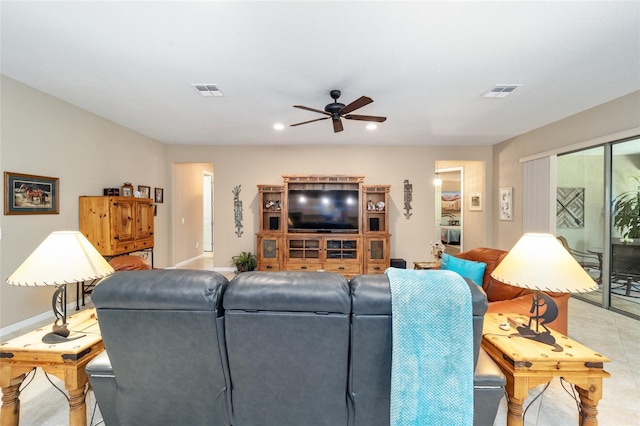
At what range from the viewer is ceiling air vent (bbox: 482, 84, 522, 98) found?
3.21 meters

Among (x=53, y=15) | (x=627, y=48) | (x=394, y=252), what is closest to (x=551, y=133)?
(x=627, y=48)

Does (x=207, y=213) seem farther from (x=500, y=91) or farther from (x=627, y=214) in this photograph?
(x=627, y=214)

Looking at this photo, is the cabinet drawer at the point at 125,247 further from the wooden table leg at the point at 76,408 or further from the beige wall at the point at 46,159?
the wooden table leg at the point at 76,408

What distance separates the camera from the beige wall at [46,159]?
3.11 m

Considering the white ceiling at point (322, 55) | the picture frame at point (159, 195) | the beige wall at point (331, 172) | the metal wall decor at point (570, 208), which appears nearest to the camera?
the white ceiling at point (322, 55)

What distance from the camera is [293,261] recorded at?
5.62 m

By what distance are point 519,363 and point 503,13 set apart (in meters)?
2.29

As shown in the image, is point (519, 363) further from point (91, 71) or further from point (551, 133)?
point (551, 133)

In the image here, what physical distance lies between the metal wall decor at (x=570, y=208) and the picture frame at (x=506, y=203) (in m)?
0.96

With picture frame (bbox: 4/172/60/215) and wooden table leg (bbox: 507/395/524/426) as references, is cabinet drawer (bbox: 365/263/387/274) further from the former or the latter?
picture frame (bbox: 4/172/60/215)

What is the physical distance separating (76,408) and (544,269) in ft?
8.42

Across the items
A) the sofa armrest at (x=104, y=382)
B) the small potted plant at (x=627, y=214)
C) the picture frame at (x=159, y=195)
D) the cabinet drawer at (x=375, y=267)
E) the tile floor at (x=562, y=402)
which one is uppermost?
the picture frame at (x=159, y=195)

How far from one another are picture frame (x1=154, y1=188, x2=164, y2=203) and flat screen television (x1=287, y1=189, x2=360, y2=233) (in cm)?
279

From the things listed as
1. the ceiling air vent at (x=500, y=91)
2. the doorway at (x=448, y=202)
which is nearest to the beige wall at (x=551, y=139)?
the ceiling air vent at (x=500, y=91)
